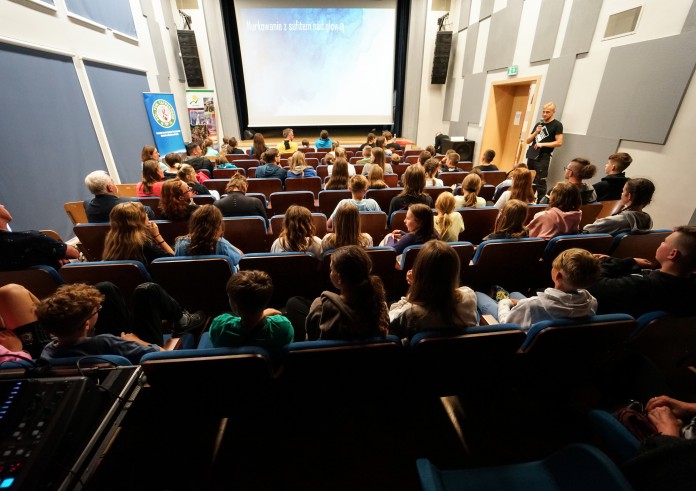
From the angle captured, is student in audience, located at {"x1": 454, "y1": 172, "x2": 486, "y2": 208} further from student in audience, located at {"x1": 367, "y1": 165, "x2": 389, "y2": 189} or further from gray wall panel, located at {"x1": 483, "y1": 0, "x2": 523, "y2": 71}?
gray wall panel, located at {"x1": 483, "y1": 0, "x2": 523, "y2": 71}

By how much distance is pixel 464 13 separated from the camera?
8422 mm

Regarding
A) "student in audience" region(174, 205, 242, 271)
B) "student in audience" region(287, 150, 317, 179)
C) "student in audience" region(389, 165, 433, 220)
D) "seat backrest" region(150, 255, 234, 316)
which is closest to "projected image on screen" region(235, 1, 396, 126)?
"student in audience" region(287, 150, 317, 179)

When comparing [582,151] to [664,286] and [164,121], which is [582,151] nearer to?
[664,286]

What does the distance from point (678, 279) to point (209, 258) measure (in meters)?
2.55

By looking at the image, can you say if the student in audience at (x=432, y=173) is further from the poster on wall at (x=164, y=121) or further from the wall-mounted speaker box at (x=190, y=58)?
the wall-mounted speaker box at (x=190, y=58)

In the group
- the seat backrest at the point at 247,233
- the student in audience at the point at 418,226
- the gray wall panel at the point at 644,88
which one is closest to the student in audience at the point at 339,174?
the seat backrest at the point at 247,233

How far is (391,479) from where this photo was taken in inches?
56.7

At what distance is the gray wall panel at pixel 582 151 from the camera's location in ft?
14.6

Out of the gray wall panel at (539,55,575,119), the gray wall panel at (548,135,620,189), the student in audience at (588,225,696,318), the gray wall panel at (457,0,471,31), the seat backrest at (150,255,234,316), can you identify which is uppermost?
the gray wall panel at (457,0,471,31)

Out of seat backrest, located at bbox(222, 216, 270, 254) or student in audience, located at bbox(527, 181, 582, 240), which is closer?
student in audience, located at bbox(527, 181, 582, 240)

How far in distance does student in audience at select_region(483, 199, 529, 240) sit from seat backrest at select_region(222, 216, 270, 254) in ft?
6.43

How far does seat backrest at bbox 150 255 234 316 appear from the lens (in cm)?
192

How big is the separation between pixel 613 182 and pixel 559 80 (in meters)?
3.00

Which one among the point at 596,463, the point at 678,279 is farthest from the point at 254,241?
the point at 678,279
